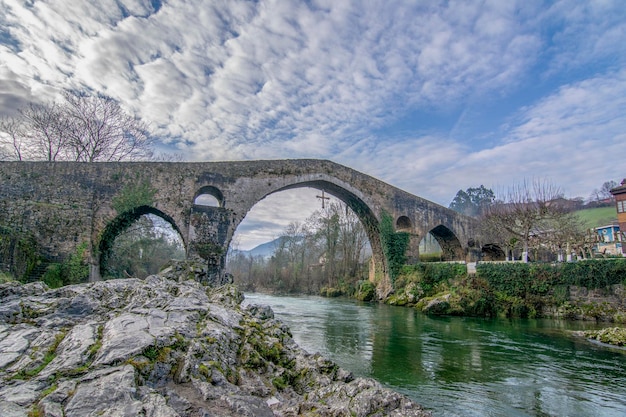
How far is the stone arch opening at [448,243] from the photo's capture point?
28.5m

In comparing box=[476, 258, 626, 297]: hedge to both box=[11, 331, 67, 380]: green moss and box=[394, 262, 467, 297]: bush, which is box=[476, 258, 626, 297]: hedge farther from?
box=[11, 331, 67, 380]: green moss

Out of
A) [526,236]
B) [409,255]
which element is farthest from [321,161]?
[526,236]

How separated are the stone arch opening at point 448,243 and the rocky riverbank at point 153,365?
25325 mm

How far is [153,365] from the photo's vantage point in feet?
10.8

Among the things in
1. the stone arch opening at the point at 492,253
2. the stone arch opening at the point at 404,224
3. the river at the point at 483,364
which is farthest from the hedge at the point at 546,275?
the stone arch opening at the point at 492,253

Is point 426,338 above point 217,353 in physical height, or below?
below

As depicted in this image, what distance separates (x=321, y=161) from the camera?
21.7 metres

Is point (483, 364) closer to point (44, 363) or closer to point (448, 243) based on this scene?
point (44, 363)

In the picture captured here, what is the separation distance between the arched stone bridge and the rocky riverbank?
1058 cm

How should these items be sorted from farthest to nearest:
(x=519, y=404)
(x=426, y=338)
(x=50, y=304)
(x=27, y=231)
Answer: (x=27, y=231), (x=426, y=338), (x=519, y=404), (x=50, y=304)

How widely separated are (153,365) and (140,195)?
14.4 m

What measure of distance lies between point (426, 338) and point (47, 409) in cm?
1015

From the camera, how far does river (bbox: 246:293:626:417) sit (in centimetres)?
537

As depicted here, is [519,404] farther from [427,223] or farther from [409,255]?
[427,223]
